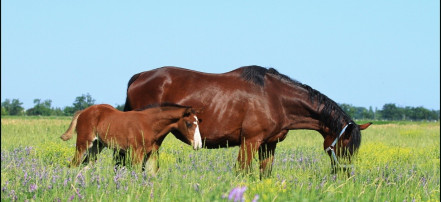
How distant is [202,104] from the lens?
8.40 meters

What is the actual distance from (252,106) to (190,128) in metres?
1.17

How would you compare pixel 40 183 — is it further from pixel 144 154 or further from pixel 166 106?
pixel 166 106

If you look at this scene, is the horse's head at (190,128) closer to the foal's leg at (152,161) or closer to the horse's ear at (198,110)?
the horse's ear at (198,110)

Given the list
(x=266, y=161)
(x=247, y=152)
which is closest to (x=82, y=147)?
(x=247, y=152)

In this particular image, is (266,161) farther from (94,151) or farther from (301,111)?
(94,151)

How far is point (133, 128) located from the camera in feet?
25.1

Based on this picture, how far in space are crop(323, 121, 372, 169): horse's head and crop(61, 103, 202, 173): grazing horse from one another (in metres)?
2.31

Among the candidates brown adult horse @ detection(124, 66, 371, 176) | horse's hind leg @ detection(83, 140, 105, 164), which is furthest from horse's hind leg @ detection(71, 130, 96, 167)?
brown adult horse @ detection(124, 66, 371, 176)

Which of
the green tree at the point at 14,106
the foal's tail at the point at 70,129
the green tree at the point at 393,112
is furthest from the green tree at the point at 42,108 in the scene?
the green tree at the point at 393,112

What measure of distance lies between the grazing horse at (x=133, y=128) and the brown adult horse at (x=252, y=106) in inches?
18.0

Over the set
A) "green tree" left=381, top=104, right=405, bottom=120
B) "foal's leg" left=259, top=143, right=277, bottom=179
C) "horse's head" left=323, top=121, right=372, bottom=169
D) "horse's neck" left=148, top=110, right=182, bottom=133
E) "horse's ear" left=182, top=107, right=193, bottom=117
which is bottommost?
"foal's leg" left=259, top=143, right=277, bottom=179

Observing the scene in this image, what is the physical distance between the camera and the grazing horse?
7.64 meters

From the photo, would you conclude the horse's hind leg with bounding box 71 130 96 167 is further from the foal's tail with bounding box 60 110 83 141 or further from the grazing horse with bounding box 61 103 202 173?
the foal's tail with bounding box 60 110 83 141

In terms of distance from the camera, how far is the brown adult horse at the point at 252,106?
8219 millimetres
